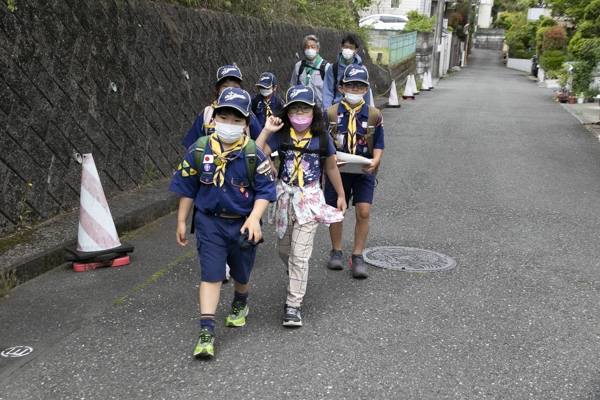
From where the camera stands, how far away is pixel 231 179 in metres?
3.94

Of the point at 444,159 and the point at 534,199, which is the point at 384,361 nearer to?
the point at 534,199

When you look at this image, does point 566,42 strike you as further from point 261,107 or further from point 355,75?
point 355,75

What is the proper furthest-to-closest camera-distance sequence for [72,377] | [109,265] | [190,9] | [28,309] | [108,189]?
1. [190,9]
2. [108,189]
3. [109,265]
4. [28,309]
5. [72,377]

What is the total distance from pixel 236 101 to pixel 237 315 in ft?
4.87

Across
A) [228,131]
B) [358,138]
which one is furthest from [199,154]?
[358,138]

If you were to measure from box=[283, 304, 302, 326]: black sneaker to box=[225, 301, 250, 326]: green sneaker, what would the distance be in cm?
29

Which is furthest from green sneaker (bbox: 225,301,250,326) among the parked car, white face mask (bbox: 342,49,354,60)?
the parked car

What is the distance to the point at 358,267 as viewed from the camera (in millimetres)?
5398

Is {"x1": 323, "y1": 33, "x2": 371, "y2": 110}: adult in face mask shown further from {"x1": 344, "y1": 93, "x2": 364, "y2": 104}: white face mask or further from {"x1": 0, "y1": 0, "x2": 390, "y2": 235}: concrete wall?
{"x1": 0, "y1": 0, "x2": 390, "y2": 235}: concrete wall

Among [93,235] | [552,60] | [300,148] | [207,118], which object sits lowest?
[552,60]

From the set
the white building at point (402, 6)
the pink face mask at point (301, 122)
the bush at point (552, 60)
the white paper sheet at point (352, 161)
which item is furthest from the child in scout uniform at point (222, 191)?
the white building at point (402, 6)

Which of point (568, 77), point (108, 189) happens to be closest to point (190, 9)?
point (108, 189)

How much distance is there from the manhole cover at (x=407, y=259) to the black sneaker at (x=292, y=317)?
60.4 inches

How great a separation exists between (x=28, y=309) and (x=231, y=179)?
1890 millimetres
